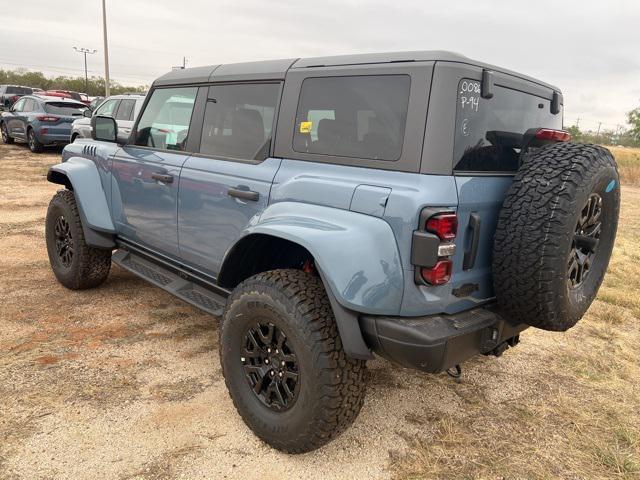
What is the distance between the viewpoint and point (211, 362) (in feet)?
10.7

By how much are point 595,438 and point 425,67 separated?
7.00 ft

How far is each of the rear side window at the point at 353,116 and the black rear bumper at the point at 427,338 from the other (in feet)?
2.39

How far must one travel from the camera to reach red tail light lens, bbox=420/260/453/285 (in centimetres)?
206

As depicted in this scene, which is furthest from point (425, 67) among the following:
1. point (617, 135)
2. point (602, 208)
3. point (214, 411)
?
point (617, 135)

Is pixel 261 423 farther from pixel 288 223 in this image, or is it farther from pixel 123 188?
pixel 123 188

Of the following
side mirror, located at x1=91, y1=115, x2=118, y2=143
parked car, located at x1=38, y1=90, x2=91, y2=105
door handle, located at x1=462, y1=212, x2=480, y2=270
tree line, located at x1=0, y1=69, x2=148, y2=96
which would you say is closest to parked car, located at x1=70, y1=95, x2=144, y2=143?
side mirror, located at x1=91, y1=115, x2=118, y2=143

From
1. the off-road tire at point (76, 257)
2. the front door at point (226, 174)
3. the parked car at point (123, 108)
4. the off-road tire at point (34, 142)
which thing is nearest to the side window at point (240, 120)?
the front door at point (226, 174)

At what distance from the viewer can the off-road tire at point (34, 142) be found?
14.3 m

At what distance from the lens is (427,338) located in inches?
79.0

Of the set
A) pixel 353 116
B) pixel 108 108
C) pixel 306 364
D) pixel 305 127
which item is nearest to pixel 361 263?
pixel 306 364

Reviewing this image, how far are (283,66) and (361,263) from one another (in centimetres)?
135

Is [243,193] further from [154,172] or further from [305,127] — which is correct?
[154,172]

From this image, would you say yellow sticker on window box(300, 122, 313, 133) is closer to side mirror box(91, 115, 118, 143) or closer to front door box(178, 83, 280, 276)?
front door box(178, 83, 280, 276)

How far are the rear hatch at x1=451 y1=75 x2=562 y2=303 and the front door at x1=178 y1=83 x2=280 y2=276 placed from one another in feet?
3.25
